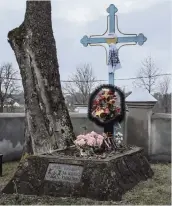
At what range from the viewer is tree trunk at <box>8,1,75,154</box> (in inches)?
270

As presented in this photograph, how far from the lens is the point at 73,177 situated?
17.0ft

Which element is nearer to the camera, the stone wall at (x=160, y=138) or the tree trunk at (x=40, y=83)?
the tree trunk at (x=40, y=83)

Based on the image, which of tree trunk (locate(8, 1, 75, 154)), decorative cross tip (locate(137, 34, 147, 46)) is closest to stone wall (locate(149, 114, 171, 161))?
decorative cross tip (locate(137, 34, 147, 46))

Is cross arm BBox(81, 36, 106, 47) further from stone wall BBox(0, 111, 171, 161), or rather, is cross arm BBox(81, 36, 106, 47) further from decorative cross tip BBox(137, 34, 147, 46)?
stone wall BBox(0, 111, 171, 161)

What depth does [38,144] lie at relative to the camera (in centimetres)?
690

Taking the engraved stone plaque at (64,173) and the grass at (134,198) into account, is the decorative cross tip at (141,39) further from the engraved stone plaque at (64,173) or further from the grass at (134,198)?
the engraved stone plaque at (64,173)

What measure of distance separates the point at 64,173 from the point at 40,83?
2131 millimetres

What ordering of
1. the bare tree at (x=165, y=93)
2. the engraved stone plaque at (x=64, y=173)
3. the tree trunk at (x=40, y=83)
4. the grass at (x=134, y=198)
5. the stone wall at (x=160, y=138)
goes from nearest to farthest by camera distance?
the grass at (x=134, y=198) → the engraved stone plaque at (x=64, y=173) → the tree trunk at (x=40, y=83) → the stone wall at (x=160, y=138) → the bare tree at (x=165, y=93)

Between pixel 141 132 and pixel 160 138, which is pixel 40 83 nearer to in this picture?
pixel 141 132

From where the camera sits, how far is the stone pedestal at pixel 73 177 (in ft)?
16.6

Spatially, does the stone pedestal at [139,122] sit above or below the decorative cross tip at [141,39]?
below

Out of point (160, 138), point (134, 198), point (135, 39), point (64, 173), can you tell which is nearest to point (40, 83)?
point (64, 173)

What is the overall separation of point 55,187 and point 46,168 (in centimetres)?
32

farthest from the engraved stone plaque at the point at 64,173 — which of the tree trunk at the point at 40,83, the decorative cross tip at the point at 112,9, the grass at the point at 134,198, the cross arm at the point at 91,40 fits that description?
the decorative cross tip at the point at 112,9
